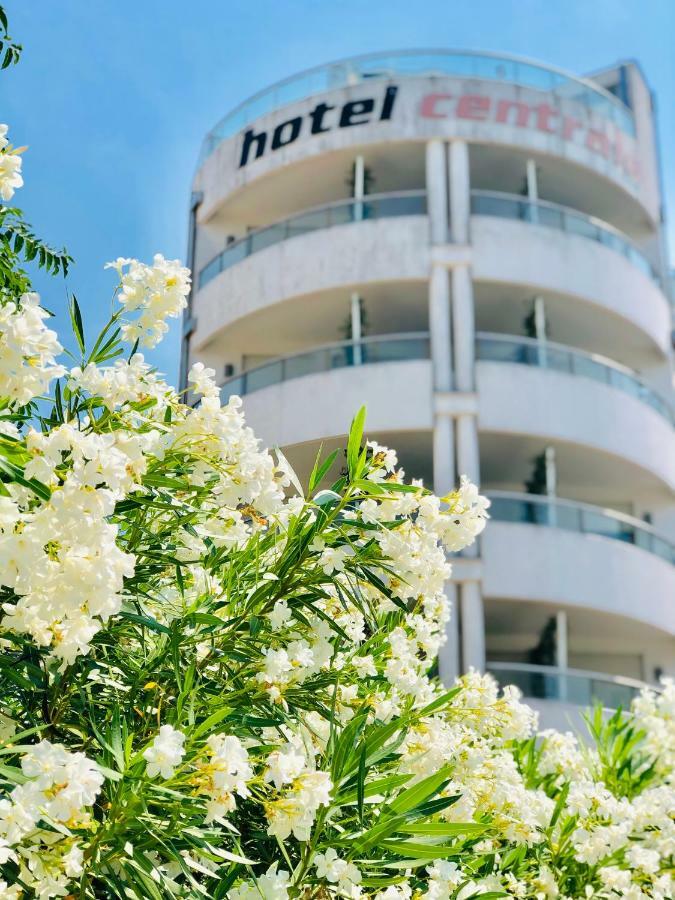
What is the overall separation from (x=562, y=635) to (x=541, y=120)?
938cm

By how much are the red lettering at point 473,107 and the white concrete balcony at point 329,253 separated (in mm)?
1907

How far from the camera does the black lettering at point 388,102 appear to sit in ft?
64.0

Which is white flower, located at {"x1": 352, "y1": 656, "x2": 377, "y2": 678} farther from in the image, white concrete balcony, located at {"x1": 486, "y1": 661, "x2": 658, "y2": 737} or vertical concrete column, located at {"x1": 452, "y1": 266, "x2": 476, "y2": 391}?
vertical concrete column, located at {"x1": 452, "y1": 266, "x2": 476, "y2": 391}

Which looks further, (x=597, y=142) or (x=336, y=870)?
(x=597, y=142)

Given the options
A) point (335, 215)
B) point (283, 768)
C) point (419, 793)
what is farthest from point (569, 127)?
point (283, 768)

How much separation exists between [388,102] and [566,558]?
8817mm

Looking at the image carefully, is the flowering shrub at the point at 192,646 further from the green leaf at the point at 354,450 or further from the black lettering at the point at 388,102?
the black lettering at the point at 388,102

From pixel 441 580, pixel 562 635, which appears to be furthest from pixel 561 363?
pixel 441 580

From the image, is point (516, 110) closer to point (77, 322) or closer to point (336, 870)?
point (77, 322)

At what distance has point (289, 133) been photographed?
20250 millimetres

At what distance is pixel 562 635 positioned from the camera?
56.1 feet

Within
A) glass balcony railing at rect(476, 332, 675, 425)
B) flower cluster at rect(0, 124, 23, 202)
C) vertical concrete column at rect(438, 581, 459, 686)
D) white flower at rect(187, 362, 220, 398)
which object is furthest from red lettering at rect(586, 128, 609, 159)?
flower cluster at rect(0, 124, 23, 202)

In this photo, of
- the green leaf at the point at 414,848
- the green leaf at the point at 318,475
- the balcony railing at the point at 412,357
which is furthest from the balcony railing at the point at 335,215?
the green leaf at the point at 414,848

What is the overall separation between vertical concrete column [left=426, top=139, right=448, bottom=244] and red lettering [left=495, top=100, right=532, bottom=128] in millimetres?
1351
